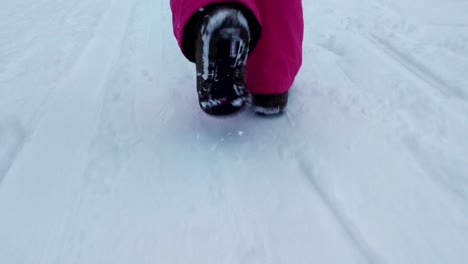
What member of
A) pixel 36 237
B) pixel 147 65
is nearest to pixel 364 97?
pixel 147 65

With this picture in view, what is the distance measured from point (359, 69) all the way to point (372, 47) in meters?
0.17

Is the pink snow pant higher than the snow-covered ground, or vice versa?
the pink snow pant

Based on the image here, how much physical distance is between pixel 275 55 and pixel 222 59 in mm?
177

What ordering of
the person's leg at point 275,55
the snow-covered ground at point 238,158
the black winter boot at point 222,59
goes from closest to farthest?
the snow-covered ground at point 238,158, the black winter boot at point 222,59, the person's leg at point 275,55

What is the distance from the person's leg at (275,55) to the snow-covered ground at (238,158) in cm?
6

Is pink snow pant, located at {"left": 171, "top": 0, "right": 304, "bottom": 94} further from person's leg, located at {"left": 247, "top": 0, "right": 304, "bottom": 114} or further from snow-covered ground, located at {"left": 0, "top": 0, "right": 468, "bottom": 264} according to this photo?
snow-covered ground, located at {"left": 0, "top": 0, "right": 468, "bottom": 264}

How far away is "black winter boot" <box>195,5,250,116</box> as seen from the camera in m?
0.75

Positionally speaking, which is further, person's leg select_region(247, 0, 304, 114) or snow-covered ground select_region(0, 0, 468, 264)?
person's leg select_region(247, 0, 304, 114)

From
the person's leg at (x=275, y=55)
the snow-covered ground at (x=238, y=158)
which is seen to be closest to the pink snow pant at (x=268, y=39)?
the person's leg at (x=275, y=55)

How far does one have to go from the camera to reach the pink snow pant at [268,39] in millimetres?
815

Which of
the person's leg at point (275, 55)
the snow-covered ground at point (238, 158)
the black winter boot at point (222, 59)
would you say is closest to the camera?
the snow-covered ground at point (238, 158)

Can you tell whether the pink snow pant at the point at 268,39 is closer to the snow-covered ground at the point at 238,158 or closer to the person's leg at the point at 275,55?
the person's leg at the point at 275,55

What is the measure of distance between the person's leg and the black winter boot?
3.8 inches

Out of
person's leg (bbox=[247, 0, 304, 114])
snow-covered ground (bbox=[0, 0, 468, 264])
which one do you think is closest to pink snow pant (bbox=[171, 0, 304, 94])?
person's leg (bbox=[247, 0, 304, 114])
